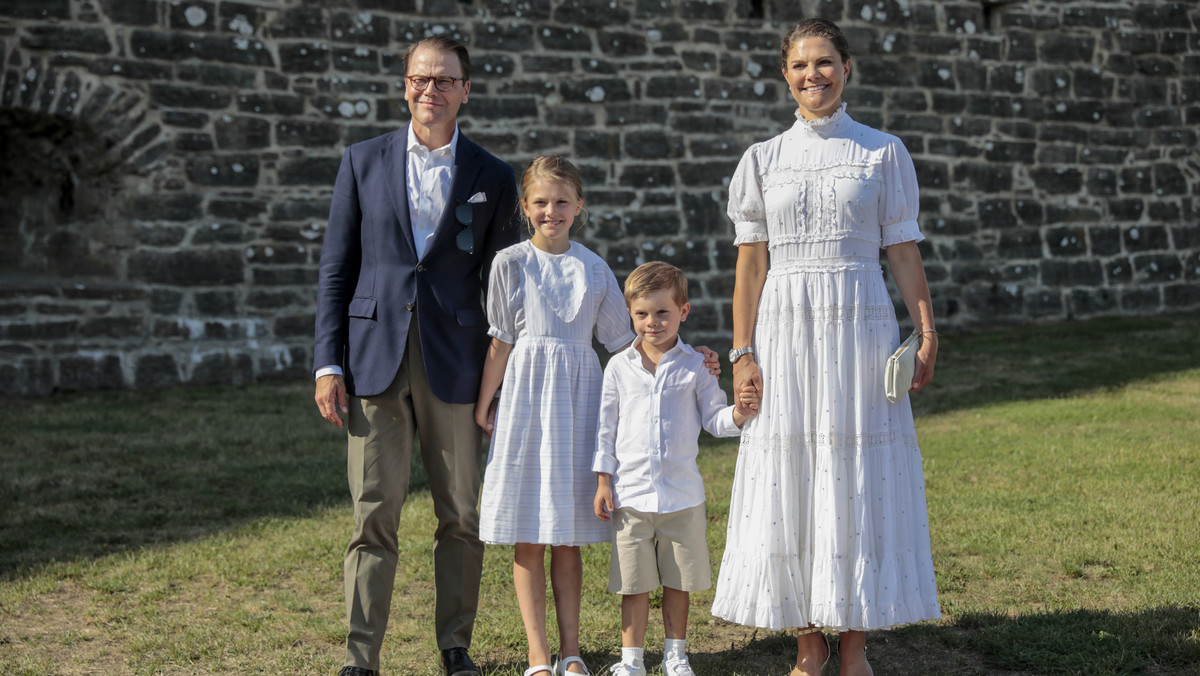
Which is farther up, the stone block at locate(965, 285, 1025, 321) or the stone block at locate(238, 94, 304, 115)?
the stone block at locate(238, 94, 304, 115)

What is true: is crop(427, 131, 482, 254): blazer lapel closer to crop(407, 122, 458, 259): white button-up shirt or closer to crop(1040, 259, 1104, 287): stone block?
crop(407, 122, 458, 259): white button-up shirt

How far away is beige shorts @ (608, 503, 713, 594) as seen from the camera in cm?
278

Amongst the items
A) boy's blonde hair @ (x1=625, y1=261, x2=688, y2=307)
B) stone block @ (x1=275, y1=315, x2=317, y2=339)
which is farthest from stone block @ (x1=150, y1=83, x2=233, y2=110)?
boy's blonde hair @ (x1=625, y1=261, x2=688, y2=307)

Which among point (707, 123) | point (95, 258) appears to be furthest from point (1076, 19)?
point (95, 258)

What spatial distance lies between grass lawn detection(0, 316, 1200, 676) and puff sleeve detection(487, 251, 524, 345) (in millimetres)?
959

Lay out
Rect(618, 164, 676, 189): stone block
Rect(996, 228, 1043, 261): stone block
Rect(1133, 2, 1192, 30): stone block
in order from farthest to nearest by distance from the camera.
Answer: Rect(1133, 2, 1192, 30): stone block → Rect(996, 228, 1043, 261): stone block → Rect(618, 164, 676, 189): stone block

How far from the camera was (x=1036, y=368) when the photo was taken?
766 cm

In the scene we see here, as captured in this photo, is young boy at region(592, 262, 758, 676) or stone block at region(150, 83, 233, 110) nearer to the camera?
young boy at region(592, 262, 758, 676)

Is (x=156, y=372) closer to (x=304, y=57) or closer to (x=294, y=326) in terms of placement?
(x=294, y=326)

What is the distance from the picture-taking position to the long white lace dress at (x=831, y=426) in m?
2.65

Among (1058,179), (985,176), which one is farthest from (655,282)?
(1058,179)

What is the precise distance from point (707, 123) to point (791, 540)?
6466 millimetres

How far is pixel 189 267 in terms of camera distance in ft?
24.9

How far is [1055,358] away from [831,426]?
5.99 meters
